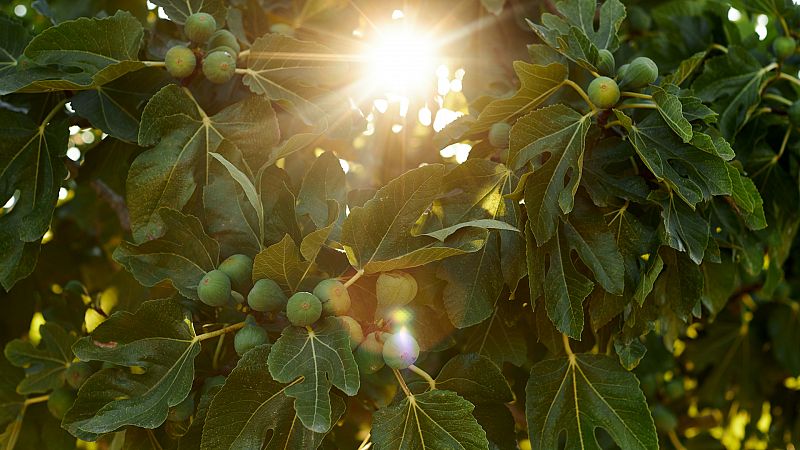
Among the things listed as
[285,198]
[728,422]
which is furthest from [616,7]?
[728,422]

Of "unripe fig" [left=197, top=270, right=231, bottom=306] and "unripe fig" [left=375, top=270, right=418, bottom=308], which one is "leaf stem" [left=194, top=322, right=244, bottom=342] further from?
"unripe fig" [left=375, top=270, right=418, bottom=308]

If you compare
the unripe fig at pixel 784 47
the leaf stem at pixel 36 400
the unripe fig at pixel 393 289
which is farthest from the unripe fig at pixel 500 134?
the leaf stem at pixel 36 400

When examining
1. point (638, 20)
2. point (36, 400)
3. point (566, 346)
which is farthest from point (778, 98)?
point (36, 400)

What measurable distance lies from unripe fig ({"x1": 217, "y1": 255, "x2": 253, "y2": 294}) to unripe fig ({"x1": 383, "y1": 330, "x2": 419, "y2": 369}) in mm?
317

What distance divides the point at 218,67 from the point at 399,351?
792 mm

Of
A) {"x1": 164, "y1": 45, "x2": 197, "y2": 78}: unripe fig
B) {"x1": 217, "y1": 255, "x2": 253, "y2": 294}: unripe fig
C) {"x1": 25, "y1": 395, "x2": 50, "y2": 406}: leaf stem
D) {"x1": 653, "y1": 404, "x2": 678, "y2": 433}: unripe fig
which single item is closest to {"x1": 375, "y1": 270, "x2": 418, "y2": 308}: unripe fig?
{"x1": 217, "y1": 255, "x2": 253, "y2": 294}: unripe fig

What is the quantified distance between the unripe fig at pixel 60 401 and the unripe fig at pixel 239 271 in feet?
2.30

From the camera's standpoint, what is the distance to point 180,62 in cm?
181

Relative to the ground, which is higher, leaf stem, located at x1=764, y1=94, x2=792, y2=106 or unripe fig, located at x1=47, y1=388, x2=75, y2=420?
leaf stem, located at x1=764, y1=94, x2=792, y2=106

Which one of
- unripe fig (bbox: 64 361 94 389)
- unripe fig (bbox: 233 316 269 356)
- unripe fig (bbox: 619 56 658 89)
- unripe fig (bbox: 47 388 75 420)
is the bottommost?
unripe fig (bbox: 47 388 75 420)

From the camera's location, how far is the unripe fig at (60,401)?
6.50ft

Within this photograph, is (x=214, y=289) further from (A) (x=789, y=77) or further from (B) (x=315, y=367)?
(A) (x=789, y=77)

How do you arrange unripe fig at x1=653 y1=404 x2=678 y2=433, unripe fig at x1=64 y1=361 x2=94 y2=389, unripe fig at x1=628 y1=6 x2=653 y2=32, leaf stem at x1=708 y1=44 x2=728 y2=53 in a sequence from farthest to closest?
unripe fig at x1=653 y1=404 x2=678 y2=433, unripe fig at x1=628 y1=6 x2=653 y2=32, leaf stem at x1=708 y1=44 x2=728 y2=53, unripe fig at x1=64 y1=361 x2=94 y2=389

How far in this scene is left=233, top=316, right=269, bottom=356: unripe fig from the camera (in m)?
1.49
